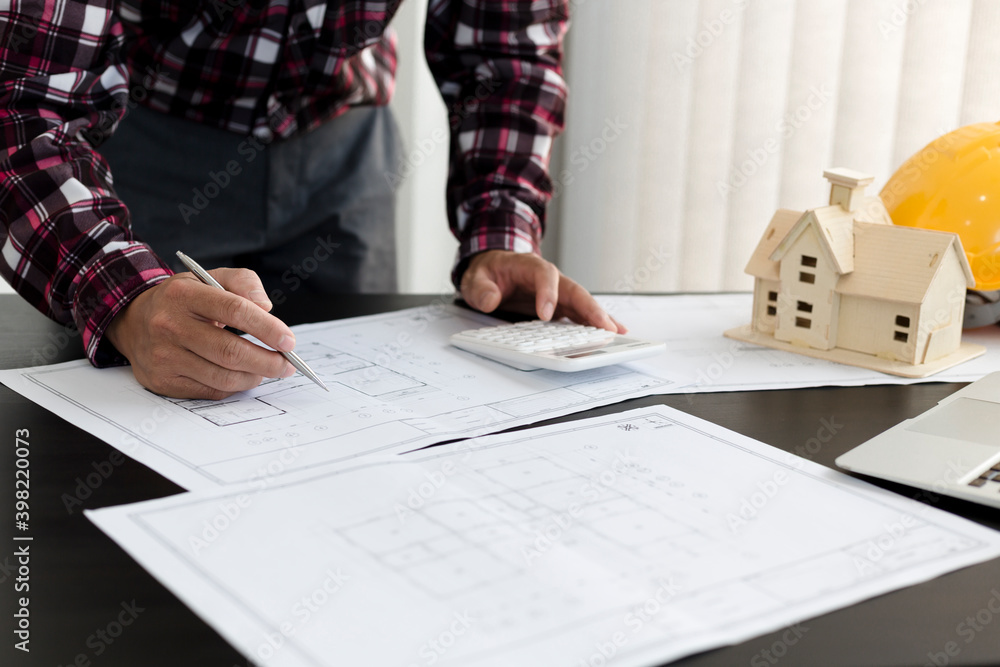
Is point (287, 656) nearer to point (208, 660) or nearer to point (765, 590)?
point (208, 660)

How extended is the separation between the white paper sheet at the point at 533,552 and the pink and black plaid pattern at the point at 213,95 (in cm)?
37

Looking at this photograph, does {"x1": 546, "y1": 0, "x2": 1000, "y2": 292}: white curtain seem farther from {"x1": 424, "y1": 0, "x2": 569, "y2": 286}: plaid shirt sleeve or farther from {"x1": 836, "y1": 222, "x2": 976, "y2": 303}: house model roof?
{"x1": 836, "y1": 222, "x2": 976, "y2": 303}: house model roof

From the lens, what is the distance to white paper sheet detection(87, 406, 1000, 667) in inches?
15.0

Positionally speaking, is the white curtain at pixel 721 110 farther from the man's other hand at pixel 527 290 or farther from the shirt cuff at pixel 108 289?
Result: the shirt cuff at pixel 108 289

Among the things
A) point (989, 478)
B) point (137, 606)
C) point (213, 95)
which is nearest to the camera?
point (137, 606)

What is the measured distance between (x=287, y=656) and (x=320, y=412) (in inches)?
12.4

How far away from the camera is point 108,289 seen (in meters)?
0.77

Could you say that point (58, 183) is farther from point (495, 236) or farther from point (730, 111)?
point (730, 111)

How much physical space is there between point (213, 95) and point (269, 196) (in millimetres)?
152

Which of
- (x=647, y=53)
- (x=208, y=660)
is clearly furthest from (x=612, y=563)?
(x=647, y=53)

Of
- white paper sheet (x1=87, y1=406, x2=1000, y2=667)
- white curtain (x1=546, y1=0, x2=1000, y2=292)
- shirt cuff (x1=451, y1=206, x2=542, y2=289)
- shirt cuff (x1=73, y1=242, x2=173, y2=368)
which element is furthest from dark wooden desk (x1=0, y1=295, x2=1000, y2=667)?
white curtain (x1=546, y1=0, x2=1000, y2=292)

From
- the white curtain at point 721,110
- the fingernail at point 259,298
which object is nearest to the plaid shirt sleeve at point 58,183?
the fingernail at point 259,298

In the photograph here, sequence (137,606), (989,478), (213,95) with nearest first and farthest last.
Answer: (137,606), (989,478), (213,95)

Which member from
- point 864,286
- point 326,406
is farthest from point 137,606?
point 864,286
